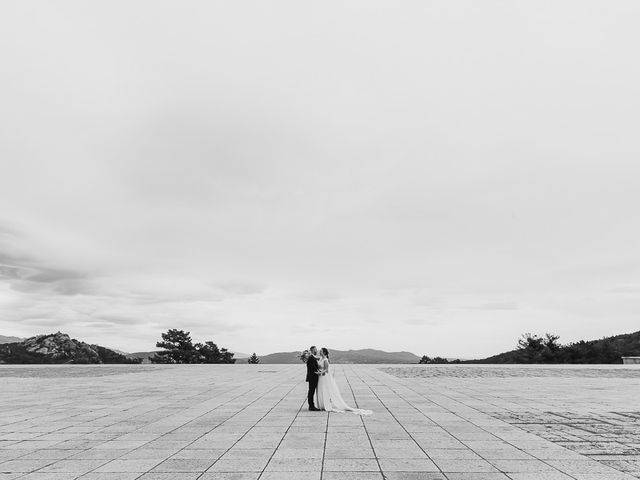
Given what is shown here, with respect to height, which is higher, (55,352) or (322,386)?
(55,352)

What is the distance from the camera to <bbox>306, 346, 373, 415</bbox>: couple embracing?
43.1 ft

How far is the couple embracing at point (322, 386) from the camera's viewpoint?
13.1 m

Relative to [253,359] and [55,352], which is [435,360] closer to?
[253,359]

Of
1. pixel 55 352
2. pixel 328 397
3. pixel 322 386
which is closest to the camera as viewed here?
pixel 328 397

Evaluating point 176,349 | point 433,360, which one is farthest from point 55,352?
point 433,360

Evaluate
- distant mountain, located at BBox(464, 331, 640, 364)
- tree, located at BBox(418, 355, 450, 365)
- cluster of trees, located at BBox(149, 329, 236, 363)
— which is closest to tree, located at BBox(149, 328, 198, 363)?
cluster of trees, located at BBox(149, 329, 236, 363)

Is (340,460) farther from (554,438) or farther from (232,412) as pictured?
(232,412)

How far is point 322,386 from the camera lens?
13.4 m

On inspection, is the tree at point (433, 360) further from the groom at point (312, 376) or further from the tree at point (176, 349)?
the groom at point (312, 376)

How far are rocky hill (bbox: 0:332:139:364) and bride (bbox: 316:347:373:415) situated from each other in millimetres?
42026

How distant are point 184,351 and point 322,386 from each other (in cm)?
4141

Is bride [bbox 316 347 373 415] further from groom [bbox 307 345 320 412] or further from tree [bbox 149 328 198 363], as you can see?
tree [bbox 149 328 198 363]

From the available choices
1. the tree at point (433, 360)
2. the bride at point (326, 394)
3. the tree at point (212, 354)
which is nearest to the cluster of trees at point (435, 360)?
the tree at point (433, 360)

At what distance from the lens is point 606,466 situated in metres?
7.20
